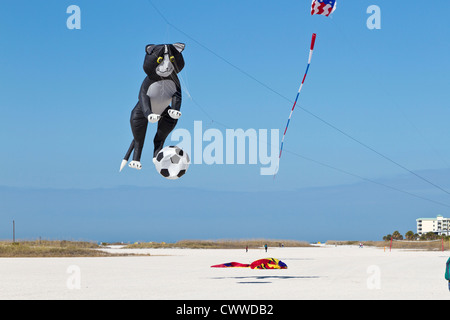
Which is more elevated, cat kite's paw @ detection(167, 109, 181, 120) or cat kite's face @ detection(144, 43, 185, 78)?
cat kite's face @ detection(144, 43, 185, 78)

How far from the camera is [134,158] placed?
1431cm

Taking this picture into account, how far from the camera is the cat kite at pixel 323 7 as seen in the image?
1559 cm

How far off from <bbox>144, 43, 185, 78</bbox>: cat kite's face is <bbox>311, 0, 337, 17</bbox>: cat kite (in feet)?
13.8

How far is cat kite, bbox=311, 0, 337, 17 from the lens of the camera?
51.2ft

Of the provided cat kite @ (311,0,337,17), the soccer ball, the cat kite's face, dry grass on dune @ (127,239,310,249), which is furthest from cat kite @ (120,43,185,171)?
dry grass on dune @ (127,239,310,249)

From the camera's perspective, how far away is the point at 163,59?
13.4 m

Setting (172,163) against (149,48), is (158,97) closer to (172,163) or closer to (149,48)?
(149,48)

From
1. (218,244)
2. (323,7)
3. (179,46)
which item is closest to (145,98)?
(179,46)

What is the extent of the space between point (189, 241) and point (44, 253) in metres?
46.8

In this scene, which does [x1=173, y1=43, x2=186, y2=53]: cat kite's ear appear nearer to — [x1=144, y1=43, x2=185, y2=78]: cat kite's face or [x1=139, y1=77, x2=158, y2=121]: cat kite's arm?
[x1=144, y1=43, x2=185, y2=78]: cat kite's face

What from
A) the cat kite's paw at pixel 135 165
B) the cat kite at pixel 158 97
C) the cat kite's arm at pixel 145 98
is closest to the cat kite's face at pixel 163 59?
the cat kite at pixel 158 97

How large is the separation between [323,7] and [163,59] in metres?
5.09

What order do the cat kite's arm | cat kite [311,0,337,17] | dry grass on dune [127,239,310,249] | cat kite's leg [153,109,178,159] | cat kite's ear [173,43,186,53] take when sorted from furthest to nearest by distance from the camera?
dry grass on dune [127,239,310,249]
cat kite [311,0,337,17]
cat kite's leg [153,109,178,159]
the cat kite's arm
cat kite's ear [173,43,186,53]
